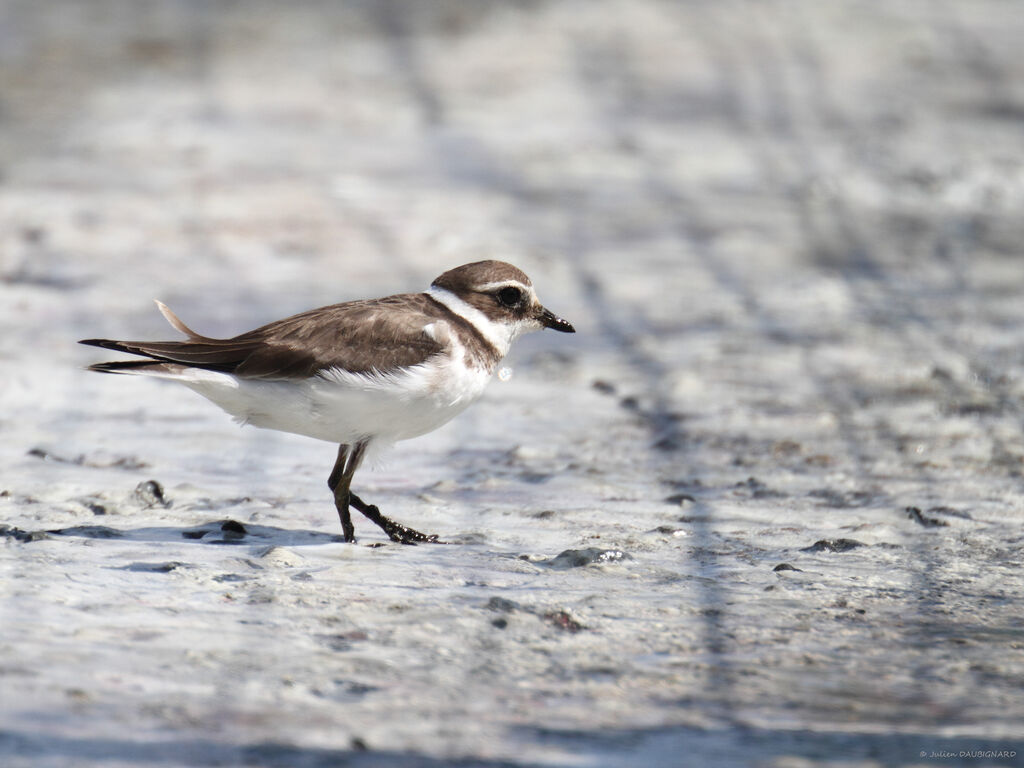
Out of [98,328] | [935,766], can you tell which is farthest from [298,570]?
[98,328]

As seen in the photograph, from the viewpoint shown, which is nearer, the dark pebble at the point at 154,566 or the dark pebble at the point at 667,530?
the dark pebble at the point at 154,566

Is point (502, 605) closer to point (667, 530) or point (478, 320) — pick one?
point (667, 530)

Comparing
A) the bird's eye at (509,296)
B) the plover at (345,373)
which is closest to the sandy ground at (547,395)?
the plover at (345,373)

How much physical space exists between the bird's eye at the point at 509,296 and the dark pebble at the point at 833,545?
4.56 ft

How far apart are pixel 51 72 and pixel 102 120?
1.26 m

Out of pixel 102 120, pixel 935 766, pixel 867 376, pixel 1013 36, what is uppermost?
pixel 1013 36

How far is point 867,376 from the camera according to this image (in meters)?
6.64

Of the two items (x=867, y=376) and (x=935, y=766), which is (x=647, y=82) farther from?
(x=935, y=766)

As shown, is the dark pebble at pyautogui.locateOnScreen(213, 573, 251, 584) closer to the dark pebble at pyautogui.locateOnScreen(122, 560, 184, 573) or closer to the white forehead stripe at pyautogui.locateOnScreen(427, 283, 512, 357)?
the dark pebble at pyautogui.locateOnScreen(122, 560, 184, 573)

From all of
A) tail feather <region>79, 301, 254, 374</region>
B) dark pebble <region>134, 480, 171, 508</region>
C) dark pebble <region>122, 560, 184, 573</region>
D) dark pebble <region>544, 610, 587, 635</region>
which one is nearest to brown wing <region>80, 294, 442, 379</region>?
tail feather <region>79, 301, 254, 374</region>

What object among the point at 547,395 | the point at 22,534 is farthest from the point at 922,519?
the point at 22,534

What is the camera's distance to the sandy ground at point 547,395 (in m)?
3.00

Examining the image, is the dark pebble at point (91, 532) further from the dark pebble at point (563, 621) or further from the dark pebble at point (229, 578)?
the dark pebble at point (563, 621)

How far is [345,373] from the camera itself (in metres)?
4.32
